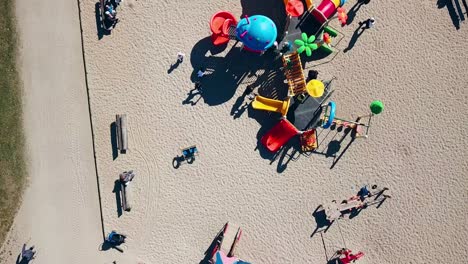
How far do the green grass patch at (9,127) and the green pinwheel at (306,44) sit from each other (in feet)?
34.1

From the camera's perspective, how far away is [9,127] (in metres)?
17.8

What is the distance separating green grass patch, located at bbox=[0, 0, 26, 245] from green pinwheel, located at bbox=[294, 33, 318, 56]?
10.4 meters

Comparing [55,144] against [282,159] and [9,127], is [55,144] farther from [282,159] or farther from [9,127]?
[282,159]

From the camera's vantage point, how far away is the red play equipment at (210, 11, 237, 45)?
671 inches

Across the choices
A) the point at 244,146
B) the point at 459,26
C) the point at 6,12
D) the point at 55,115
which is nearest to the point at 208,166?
the point at 244,146

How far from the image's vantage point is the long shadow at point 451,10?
17.5 m

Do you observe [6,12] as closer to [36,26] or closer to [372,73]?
[36,26]

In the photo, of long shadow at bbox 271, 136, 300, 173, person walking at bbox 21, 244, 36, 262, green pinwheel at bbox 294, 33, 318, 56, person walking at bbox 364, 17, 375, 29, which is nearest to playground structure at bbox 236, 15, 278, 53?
green pinwheel at bbox 294, 33, 318, 56

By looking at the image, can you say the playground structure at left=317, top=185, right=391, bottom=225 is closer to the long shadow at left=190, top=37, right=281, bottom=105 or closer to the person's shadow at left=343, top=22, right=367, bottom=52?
the long shadow at left=190, top=37, right=281, bottom=105

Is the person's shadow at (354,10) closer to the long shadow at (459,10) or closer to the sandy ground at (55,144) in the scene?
the long shadow at (459,10)

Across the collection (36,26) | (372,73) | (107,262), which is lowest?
(107,262)

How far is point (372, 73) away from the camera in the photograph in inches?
693

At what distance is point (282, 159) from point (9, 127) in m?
10.3

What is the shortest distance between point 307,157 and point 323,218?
2.38m
